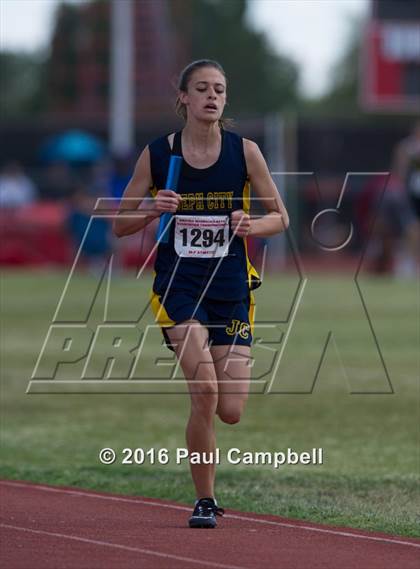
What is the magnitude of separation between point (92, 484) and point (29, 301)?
1454 centimetres

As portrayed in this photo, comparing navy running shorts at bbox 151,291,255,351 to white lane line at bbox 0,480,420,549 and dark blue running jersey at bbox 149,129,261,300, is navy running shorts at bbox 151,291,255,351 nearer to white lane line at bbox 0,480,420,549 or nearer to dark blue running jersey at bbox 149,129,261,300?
dark blue running jersey at bbox 149,129,261,300

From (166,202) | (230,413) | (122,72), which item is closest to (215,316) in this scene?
(230,413)

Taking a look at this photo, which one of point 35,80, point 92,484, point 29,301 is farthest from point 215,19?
point 92,484

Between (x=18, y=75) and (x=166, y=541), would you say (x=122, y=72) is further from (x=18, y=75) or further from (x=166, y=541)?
(x=18, y=75)

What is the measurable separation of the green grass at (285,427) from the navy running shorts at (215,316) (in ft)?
3.55

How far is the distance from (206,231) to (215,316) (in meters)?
0.42

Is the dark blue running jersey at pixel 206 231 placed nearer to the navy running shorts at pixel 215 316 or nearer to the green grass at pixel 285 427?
the navy running shorts at pixel 215 316

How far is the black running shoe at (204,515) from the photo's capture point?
25.8 ft

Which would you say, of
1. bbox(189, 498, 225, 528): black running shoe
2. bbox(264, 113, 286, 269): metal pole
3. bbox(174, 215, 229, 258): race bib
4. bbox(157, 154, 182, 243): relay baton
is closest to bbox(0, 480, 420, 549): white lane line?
bbox(189, 498, 225, 528): black running shoe

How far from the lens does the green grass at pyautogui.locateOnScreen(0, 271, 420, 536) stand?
922 centimetres

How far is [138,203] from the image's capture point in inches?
319

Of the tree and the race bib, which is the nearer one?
the race bib

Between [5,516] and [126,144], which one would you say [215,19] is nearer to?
[126,144]

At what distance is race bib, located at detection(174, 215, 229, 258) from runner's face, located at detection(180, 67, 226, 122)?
0.48 m
